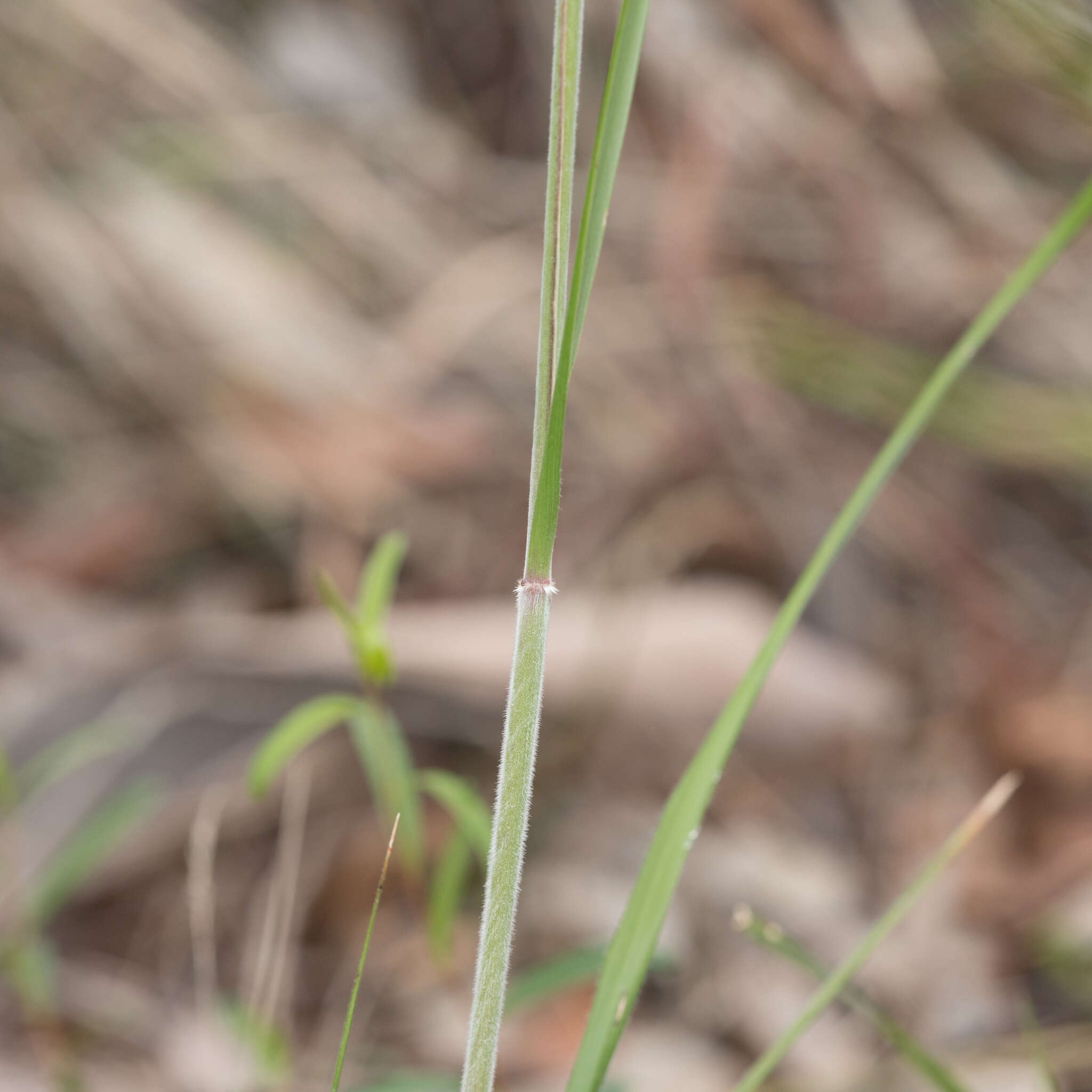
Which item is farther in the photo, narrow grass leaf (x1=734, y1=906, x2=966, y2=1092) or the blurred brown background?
the blurred brown background

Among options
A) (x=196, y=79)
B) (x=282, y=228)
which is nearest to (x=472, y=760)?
(x=282, y=228)

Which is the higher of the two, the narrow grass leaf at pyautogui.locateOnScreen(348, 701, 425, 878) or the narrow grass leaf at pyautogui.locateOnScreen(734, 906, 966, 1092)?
the narrow grass leaf at pyautogui.locateOnScreen(348, 701, 425, 878)

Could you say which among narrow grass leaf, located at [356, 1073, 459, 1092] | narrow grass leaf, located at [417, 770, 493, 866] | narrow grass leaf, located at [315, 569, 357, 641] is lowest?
narrow grass leaf, located at [356, 1073, 459, 1092]

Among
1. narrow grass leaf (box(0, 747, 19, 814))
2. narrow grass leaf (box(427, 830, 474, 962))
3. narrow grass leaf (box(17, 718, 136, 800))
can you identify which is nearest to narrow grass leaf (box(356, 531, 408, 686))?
narrow grass leaf (box(427, 830, 474, 962))

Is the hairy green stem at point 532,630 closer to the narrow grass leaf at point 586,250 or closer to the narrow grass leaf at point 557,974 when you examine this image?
the narrow grass leaf at point 586,250

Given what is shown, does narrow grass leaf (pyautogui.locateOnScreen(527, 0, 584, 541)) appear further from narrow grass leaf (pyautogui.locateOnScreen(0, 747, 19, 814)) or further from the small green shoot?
narrow grass leaf (pyautogui.locateOnScreen(0, 747, 19, 814))
